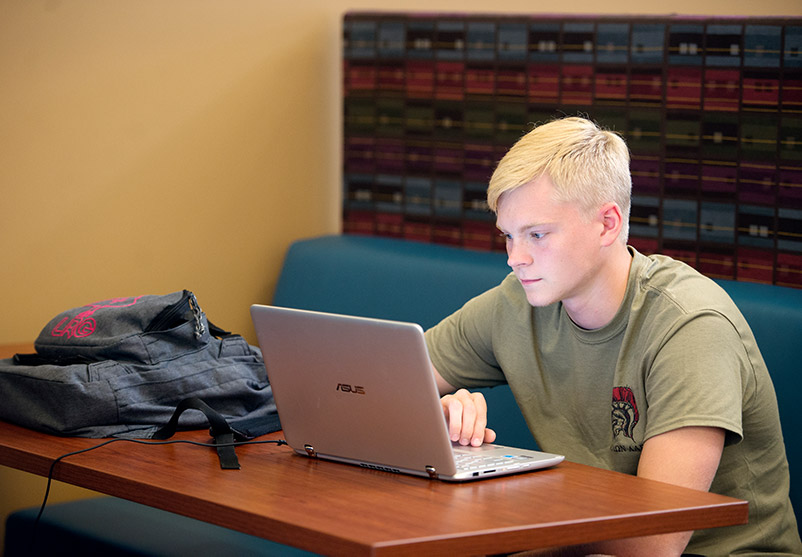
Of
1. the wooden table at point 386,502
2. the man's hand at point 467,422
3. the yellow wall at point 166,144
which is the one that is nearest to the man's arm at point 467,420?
the man's hand at point 467,422

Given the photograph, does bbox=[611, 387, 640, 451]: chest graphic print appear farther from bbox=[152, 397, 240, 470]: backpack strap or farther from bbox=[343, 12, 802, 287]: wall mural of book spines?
bbox=[343, 12, 802, 287]: wall mural of book spines

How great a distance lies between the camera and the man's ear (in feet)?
5.24

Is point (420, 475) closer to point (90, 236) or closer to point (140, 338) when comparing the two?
point (140, 338)

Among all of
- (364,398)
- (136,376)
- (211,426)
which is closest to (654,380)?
(364,398)

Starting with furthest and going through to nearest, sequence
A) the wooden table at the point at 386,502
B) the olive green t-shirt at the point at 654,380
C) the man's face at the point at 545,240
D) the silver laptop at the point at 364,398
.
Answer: the man's face at the point at 545,240 → the olive green t-shirt at the point at 654,380 → the silver laptop at the point at 364,398 → the wooden table at the point at 386,502

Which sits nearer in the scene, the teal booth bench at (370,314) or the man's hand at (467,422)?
the man's hand at (467,422)

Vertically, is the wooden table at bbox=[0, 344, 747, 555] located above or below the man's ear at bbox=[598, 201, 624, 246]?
below

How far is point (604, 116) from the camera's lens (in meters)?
2.34

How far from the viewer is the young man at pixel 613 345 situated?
4.77 ft

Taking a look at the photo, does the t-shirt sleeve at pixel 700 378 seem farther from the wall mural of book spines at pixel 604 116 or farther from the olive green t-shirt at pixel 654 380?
the wall mural of book spines at pixel 604 116

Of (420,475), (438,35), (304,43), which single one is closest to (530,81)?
(438,35)

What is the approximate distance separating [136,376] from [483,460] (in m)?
0.61

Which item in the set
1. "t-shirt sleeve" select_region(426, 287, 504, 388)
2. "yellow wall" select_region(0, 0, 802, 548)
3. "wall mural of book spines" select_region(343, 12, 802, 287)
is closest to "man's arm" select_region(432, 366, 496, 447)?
"t-shirt sleeve" select_region(426, 287, 504, 388)

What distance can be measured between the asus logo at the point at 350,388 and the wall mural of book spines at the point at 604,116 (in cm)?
112
